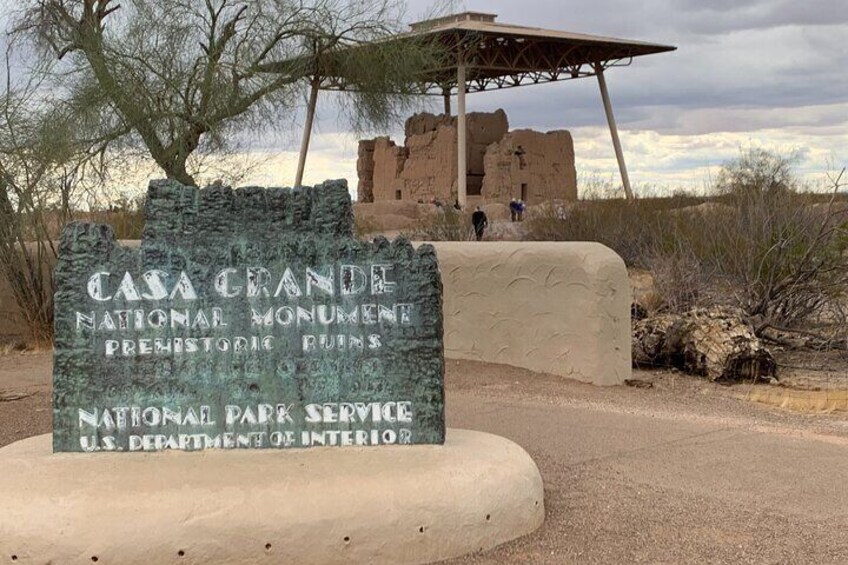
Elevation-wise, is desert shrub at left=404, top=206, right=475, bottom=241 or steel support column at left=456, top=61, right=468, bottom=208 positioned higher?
steel support column at left=456, top=61, right=468, bottom=208

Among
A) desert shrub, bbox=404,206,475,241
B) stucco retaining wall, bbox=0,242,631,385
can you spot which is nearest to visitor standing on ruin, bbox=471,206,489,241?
desert shrub, bbox=404,206,475,241

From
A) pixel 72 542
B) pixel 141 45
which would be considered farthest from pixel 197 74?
pixel 72 542

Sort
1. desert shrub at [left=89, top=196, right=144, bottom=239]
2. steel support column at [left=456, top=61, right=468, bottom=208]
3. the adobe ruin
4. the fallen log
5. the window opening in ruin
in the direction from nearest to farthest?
the fallen log < desert shrub at [left=89, top=196, right=144, bottom=239] < steel support column at [left=456, top=61, right=468, bottom=208] < the adobe ruin < the window opening in ruin

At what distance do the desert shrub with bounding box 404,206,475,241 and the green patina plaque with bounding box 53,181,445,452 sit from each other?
1515 cm

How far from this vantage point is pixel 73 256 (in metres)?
5.23

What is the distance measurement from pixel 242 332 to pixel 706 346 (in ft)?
25.6

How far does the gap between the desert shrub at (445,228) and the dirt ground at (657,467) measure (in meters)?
11.0

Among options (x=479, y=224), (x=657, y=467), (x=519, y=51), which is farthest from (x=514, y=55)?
(x=657, y=467)

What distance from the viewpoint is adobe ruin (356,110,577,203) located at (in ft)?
118

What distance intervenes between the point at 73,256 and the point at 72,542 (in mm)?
1482

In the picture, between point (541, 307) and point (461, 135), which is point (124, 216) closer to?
point (541, 307)

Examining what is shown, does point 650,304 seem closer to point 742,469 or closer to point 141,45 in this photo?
point 742,469

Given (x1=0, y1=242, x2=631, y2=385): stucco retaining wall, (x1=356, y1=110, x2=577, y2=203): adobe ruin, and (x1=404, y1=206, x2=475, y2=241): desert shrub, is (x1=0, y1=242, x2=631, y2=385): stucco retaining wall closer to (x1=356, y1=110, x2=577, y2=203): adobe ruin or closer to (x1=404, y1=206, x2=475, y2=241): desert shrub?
(x1=404, y1=206, x2=475, y2=241): desert shrub

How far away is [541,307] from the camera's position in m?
10.8
